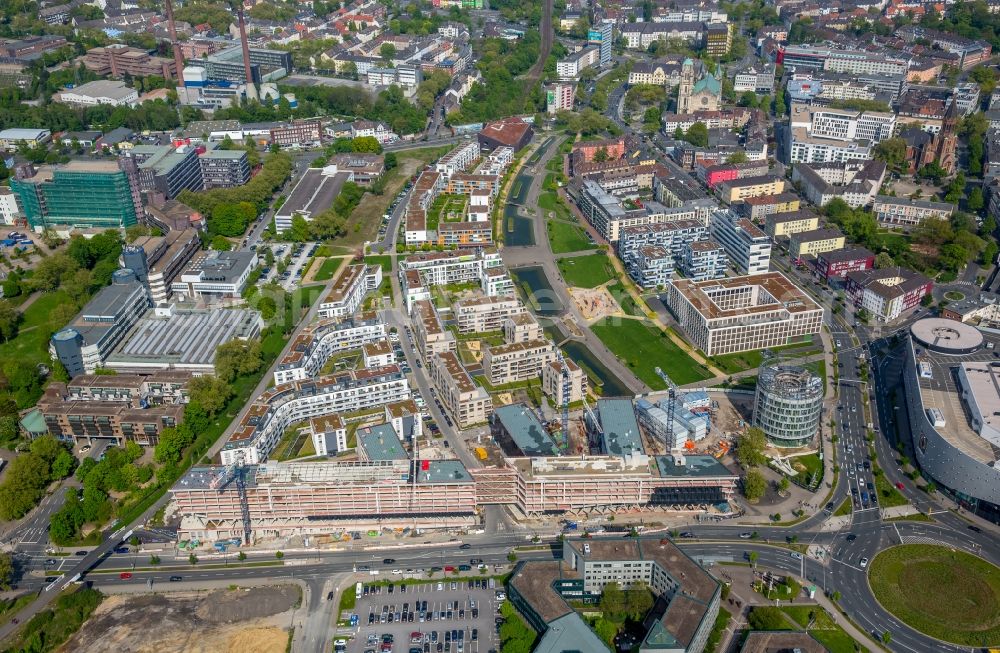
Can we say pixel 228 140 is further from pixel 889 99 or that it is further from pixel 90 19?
pixel 889 99

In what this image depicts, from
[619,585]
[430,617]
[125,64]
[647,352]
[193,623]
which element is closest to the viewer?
[430,617]

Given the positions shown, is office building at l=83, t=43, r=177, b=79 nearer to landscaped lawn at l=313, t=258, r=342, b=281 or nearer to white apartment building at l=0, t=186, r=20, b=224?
white apartment building at l=0, t=186, r=20, b=224

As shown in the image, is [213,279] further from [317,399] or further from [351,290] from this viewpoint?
[317,399]

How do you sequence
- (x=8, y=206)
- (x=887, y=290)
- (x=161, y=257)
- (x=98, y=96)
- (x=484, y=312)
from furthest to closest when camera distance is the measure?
1. (x=98, y=96)
2. (x=8, y=206)
3. (x=161, y=257)
4. (x=887, y=290)
5. (x=484, y=312)

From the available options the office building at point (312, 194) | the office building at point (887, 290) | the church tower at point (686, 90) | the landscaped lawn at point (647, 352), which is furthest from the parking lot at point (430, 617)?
the church tower at point (686, 90)

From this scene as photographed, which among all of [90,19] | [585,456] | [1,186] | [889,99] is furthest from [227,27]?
[585,456]

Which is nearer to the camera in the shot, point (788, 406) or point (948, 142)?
point (788, 406)

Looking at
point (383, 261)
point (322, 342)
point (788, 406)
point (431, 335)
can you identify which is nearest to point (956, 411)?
point (788, 406)

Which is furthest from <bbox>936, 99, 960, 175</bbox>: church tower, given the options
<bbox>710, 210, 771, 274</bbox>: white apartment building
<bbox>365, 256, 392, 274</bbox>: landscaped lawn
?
<bbox>365, 256, 392, 274</bbox>: landscaped lawn
